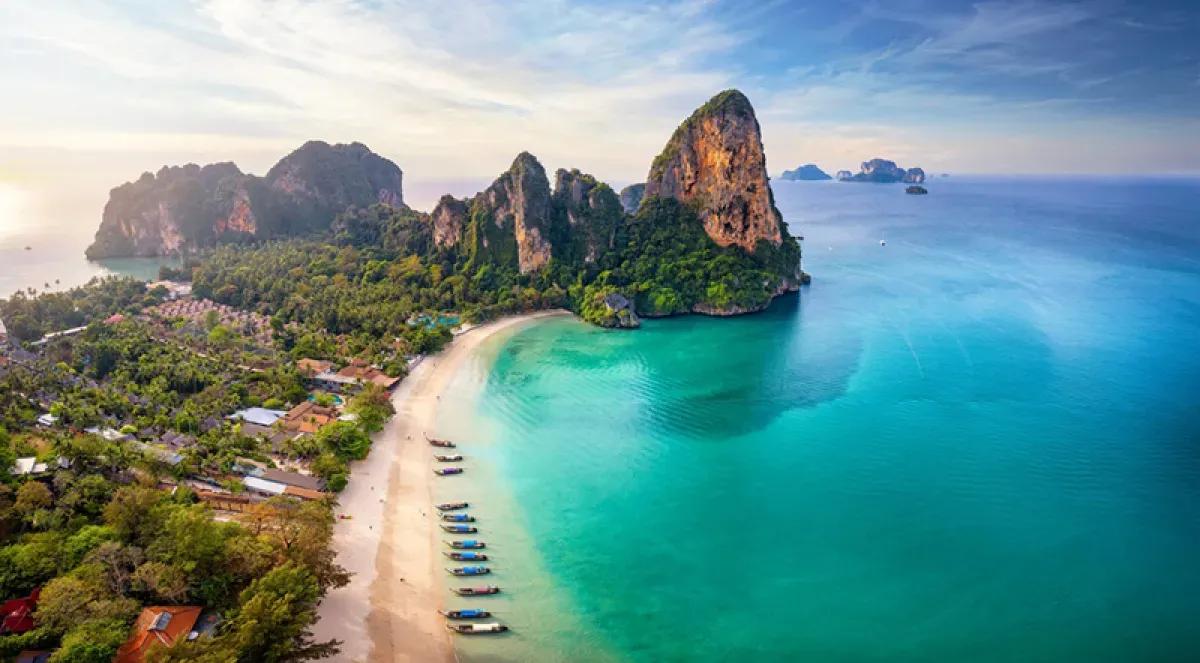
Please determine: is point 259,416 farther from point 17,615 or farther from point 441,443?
point 17,615

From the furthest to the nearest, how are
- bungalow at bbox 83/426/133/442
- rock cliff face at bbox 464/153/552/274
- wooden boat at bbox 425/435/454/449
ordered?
rock cliff face at bbox 464/153/552/274
wooden boat at bbox 425/435/454/449
bungalow at bbox 83/426/133/442

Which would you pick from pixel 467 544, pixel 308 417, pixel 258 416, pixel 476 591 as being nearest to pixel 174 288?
pixel 258 416

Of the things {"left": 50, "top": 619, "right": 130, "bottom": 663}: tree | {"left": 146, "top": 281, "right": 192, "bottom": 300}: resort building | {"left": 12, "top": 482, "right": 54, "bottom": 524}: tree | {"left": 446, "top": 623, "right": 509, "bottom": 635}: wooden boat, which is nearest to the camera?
{"left": 50, "top": 619, "right": 130, "bottom": 663}: tree

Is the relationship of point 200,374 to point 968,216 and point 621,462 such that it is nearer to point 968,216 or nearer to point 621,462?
point 621,462

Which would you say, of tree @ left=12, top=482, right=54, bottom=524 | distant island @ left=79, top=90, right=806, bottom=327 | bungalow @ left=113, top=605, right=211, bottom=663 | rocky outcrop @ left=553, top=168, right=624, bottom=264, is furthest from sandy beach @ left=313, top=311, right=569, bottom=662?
rocky outcrop @ left=553, top=168, right=624, bottom=264

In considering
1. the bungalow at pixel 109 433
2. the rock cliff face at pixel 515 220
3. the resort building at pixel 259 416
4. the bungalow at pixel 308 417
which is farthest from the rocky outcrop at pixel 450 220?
the bungalow at pixel 109 433

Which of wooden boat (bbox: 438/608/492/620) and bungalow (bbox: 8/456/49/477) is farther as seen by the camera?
bungalow (bbox: 8/456/49/477)

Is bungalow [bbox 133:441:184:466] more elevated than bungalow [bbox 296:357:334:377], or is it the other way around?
bungalow [bbox 296:357:334:377]

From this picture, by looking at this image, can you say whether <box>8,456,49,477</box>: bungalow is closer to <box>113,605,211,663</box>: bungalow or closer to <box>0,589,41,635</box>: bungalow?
<box>0,589,41,635</box>: bungalow
